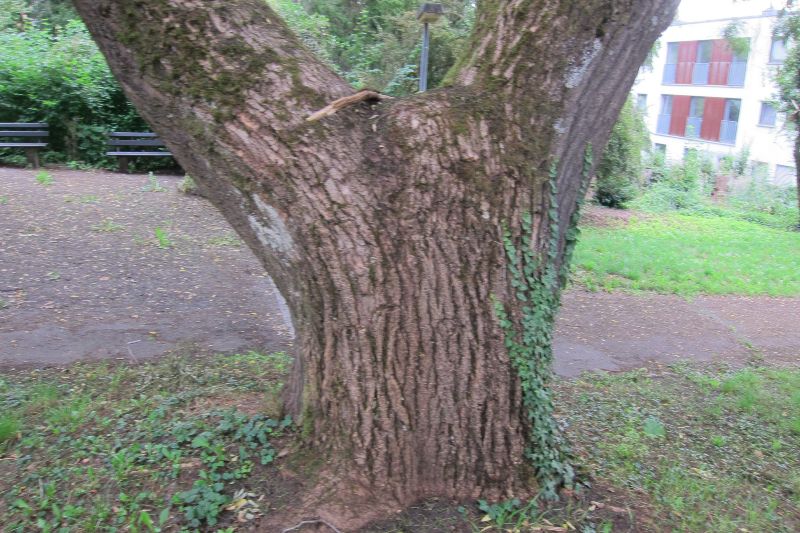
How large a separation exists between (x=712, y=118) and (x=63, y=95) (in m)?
27.6

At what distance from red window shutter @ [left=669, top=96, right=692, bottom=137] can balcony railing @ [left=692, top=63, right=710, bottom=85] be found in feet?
3.03

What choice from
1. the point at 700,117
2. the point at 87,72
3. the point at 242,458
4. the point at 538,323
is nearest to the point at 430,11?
the point at 538,323

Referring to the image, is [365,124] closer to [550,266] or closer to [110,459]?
[550,266]

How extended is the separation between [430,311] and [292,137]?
3.05ft

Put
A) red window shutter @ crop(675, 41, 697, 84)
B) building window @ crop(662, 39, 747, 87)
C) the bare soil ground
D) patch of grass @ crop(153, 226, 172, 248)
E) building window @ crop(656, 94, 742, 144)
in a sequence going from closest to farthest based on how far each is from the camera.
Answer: the bare soil ground
patch of grass @ crop(153, 226, 172, 248)
building window @ crop(662, 39, 747, 87)
building window @ crop(656, 94, 742, 144)
red window shutter @ crop(675, 41, 697, 84)

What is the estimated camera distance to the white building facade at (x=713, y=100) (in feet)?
84.8

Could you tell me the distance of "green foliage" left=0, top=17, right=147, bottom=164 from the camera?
43.9 ft

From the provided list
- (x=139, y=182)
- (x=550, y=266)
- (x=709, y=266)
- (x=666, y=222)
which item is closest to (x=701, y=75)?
(x=666, y=222)

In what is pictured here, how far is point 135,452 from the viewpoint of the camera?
3.32 meters

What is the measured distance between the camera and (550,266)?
3.03 metres

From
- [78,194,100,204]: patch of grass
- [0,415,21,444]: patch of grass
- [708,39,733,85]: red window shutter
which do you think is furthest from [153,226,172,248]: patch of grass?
Answer: [708,39,733,85]: red window shutter

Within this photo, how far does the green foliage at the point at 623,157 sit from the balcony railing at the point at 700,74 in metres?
18.1

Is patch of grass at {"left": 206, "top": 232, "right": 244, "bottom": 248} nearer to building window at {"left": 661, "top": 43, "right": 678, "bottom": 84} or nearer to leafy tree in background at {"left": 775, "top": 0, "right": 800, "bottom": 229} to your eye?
leafy tree in background at {"left": 775, "top": 0, "right": 800, "bottom": 229}

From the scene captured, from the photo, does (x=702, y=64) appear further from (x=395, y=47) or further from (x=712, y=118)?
(x=395, y=47)
